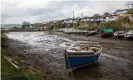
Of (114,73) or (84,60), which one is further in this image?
(84,60)

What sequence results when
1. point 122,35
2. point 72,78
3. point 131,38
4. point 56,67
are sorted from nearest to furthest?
point 72,78
point 56,67
point 131,38
point 122,35

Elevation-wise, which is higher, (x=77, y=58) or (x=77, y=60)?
(x=77, y=58)

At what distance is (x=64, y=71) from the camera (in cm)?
1838

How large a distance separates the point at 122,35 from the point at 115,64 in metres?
26.9

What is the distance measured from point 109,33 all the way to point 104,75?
35.4 m

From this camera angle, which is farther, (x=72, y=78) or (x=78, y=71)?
(x=78, y=71)

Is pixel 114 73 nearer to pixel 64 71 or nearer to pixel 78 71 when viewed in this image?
pixel 78 71

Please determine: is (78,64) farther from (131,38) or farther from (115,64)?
(131,38)

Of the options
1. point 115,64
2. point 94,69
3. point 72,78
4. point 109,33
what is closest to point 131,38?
point 109,33

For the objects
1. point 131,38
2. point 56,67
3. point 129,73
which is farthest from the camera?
point 131,38

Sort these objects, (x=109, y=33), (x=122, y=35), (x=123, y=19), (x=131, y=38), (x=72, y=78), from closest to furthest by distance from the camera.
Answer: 1. (x=72, y=78)
2. (x=131, y=38)
3. (x=122, y=35)
4. (x=109, y=33)
5. (x=123, y=19)

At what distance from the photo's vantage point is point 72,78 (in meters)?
16.2

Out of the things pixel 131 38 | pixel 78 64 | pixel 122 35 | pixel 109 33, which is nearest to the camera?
pixel 78 64

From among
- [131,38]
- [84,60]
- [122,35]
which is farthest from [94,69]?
[122,35]
